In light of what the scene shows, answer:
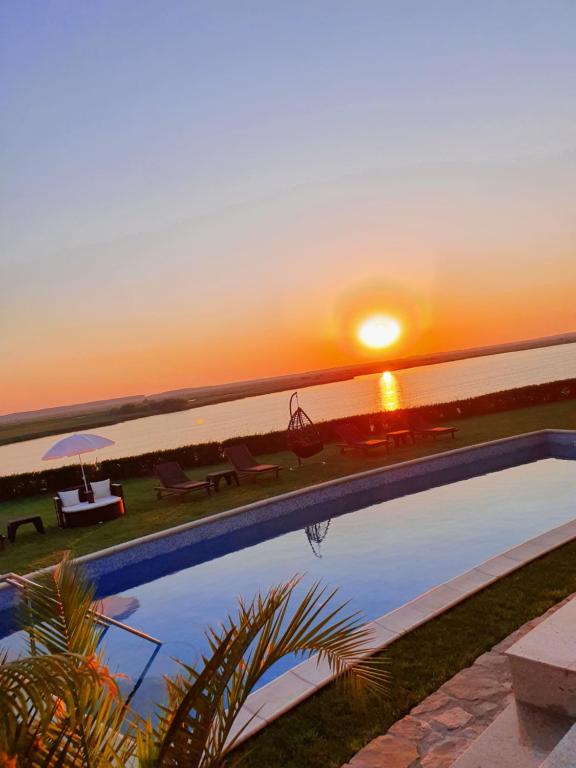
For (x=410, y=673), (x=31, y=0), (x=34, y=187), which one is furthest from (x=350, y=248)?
(x=410, y=673)

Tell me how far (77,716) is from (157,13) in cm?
1057

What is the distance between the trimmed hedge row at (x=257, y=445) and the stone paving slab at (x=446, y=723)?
A: 48.3 ft

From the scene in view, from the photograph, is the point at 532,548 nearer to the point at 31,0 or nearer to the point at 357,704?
the point at 357,704

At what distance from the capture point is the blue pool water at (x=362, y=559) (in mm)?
7672

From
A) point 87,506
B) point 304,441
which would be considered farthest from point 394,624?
point 304,441

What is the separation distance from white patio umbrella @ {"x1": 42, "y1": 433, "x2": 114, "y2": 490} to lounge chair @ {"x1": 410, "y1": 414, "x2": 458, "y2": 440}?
8943mm

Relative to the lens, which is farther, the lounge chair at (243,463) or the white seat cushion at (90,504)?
the lounge chair at (243,463)

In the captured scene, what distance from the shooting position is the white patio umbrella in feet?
45.5

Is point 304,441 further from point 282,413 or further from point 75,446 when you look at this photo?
point 282,413

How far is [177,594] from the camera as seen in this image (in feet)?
30.5

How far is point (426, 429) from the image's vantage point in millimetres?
18250

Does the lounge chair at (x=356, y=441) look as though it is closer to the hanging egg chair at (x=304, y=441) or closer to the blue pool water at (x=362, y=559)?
the hanging egg chair at (x=304, y=441)

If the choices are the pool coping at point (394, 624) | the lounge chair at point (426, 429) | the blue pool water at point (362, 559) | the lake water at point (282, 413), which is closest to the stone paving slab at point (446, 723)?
the pool coping at point (394, 624)

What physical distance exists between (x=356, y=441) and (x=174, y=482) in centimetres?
570
